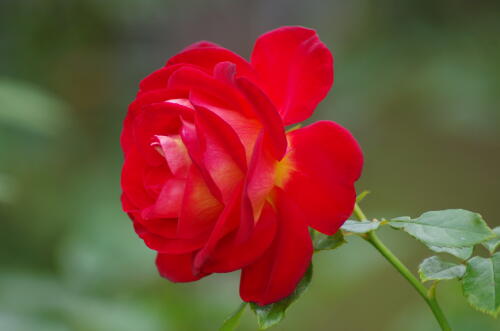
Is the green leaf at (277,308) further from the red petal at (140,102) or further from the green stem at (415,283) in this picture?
the red petal at (140,102)

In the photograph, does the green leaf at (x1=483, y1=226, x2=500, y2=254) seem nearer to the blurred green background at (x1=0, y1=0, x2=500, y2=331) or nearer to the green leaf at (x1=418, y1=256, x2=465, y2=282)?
the green leaf at (x1=418, y1=256, x2=465, y2=282)

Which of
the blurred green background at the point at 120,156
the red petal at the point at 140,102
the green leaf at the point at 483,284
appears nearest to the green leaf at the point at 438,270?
the green leaf at the point at 483,284

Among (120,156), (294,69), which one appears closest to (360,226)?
(294,69)

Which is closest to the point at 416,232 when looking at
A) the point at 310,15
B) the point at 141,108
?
the point at 141,108

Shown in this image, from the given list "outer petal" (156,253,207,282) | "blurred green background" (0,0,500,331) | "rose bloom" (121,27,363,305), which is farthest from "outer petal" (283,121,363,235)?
"blurred green background" (0,0,500,331)

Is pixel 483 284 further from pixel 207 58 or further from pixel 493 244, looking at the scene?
pixel 207 58

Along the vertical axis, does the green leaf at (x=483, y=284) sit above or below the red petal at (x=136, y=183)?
below

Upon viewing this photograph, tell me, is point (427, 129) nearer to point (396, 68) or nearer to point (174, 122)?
point (396, 68)
